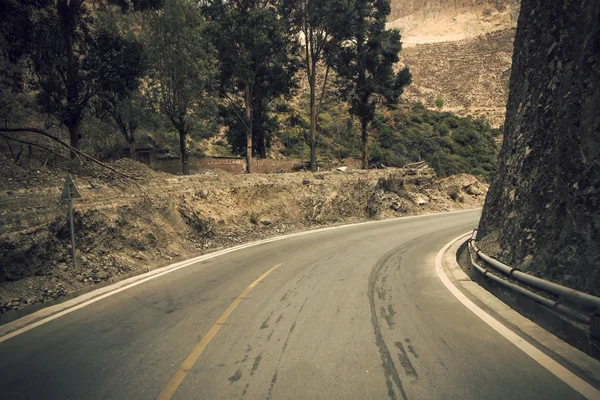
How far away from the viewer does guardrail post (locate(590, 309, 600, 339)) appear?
3.68m

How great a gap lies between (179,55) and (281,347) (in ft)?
65.5

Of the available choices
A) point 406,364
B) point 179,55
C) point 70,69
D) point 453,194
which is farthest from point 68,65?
point 453,194

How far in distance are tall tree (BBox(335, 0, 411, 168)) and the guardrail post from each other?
2597cm

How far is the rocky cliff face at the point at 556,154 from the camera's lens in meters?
4.90

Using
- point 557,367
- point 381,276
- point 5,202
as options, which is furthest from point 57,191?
point 557,367

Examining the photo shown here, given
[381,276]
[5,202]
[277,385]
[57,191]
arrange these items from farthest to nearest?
[57,191]
[5,202]
[381,276]
[277,385]

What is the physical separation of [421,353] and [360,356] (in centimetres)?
78

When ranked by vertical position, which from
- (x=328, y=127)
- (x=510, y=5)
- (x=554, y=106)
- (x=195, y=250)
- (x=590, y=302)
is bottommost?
(x=195, y=250)

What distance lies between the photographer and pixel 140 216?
438 inches

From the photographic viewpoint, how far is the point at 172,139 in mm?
43938

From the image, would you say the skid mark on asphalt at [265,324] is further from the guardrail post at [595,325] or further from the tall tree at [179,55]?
the tall tree at [179,55]

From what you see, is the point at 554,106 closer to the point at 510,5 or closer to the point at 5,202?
the point at 5,202

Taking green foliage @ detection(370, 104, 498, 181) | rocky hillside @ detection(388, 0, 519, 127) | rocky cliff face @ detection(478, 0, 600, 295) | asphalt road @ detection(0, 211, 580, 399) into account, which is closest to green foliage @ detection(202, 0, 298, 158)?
rocky cliff face @ detection(478, 0, 600, 295)

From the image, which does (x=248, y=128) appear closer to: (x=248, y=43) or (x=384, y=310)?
(x=248, y=43)
